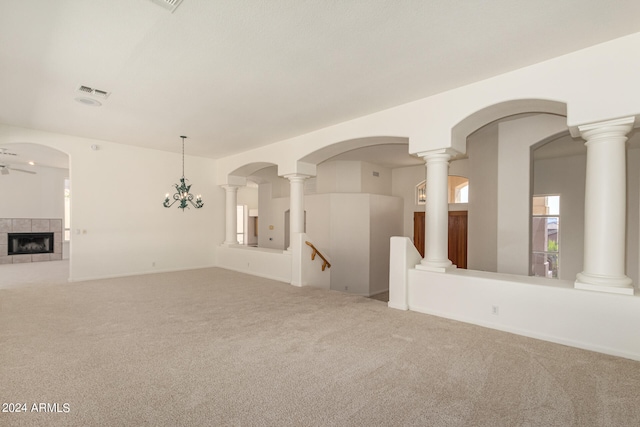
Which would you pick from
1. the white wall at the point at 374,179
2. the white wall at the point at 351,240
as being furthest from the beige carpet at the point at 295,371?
the white wall at the point at 374,179

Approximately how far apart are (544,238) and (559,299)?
22.0ft

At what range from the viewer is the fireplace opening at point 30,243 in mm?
10781

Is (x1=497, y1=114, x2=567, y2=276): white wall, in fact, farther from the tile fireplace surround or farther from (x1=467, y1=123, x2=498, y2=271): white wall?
the tile fireplace surround

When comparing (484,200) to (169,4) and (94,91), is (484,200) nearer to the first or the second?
(169,4)

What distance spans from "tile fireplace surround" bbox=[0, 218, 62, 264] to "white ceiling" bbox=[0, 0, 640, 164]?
7.88 metres

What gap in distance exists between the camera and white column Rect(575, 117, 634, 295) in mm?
3363

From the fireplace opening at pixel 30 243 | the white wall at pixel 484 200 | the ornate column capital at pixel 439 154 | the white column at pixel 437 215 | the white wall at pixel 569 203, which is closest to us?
the ornate column capital at pixel 439 154

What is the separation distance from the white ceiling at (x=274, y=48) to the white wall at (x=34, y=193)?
7.54m

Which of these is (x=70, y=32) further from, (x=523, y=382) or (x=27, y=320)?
(x=523, y=382)

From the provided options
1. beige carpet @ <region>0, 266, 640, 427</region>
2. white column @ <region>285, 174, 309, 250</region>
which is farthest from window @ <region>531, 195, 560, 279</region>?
white column @ <region>285, 174, 309, 250</region>

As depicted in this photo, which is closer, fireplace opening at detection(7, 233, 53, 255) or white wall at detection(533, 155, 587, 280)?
white wall at detection(533, 155, 587, 280)

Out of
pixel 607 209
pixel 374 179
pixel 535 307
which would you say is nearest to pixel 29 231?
pixel 374 179

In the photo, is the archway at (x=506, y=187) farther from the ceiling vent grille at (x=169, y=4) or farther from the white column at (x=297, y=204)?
the ceiling vent grille at (x=169, y=4)

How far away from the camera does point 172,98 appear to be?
4801mm
